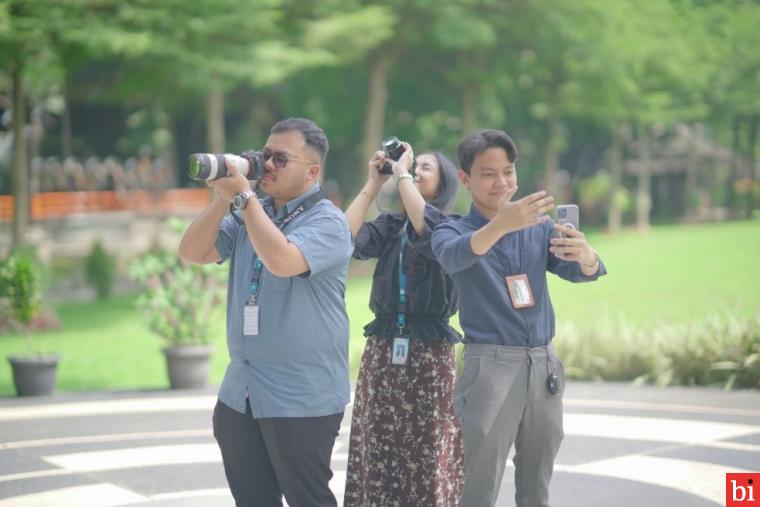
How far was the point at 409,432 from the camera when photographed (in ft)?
15.5

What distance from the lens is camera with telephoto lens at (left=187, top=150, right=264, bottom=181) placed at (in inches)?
141

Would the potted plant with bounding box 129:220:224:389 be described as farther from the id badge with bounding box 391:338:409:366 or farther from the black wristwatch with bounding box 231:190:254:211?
the black wristwatch with bounding box 231:190:254:211

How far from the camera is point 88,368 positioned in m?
13.0

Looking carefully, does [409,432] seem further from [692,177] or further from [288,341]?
[692,177]

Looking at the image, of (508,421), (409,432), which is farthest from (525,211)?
(409,432)

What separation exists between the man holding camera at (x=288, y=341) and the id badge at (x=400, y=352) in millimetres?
637

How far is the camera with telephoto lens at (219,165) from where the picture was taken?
141 inches

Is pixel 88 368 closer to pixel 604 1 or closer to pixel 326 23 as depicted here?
pixel 326 23

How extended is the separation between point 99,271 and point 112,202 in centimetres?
857

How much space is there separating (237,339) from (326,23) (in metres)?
21.4

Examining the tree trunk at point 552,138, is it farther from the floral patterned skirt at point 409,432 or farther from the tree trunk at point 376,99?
the floral patterned skirt at point 409,432

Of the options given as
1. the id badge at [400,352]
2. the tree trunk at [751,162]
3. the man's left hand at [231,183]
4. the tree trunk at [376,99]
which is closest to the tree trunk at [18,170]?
the tree trunk at [376,99]

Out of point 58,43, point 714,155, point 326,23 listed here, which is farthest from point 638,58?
point 58,43

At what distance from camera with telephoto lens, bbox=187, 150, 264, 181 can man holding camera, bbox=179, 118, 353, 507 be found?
0.10m
